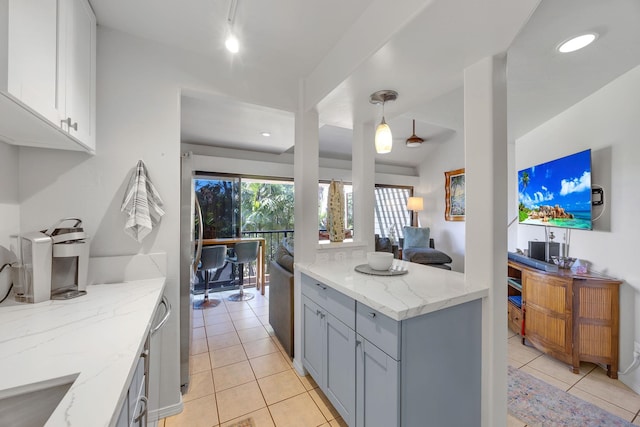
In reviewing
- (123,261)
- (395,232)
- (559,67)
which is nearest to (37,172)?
(123,261)

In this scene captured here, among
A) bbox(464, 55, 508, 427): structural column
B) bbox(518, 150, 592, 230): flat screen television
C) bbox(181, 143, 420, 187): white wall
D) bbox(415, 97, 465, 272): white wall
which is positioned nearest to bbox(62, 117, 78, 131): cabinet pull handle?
bbox(464, 55, 508, 427): structural column

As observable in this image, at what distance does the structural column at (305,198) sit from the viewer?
2.02m

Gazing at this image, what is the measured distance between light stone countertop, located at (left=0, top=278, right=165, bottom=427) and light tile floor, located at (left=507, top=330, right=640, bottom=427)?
85.1 inches

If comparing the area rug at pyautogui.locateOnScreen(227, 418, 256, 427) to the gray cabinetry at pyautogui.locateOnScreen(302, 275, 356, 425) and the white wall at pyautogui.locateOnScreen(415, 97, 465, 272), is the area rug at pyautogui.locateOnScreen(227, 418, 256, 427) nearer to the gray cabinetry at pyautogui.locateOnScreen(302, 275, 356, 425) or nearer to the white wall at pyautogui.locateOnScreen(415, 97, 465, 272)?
the gray cabinetry at pyautogui.locateOnScreen(302, 275, 356, 425)

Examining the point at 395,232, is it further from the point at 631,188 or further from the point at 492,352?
the point at 492,352

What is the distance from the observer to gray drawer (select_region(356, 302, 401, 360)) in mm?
1061

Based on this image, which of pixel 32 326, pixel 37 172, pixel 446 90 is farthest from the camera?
pixel 446 90

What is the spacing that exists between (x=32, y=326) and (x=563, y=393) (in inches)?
124

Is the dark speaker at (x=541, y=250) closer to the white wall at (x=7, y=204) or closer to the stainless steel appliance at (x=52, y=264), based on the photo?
the stainless steel appliance at (x=52, y=264)

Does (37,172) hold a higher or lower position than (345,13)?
lower

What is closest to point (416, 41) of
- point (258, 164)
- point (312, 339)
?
point (312, 339)

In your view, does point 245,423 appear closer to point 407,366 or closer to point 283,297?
point 283,297

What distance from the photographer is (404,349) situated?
106cm

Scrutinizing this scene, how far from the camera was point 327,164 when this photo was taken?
16.6 feet
